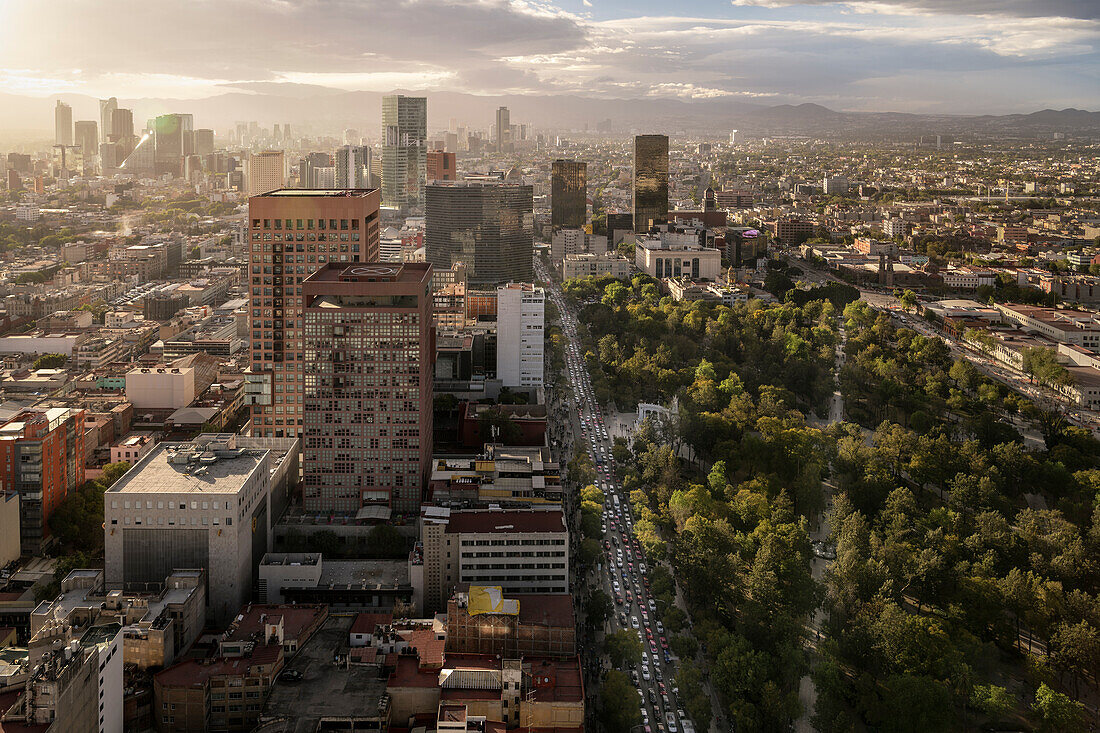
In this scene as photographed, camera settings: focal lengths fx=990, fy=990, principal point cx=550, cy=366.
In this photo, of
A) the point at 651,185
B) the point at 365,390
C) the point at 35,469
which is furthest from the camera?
the point at 651,185

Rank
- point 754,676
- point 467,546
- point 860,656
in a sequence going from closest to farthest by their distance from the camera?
point 754,676
point 860,656
point 467,546

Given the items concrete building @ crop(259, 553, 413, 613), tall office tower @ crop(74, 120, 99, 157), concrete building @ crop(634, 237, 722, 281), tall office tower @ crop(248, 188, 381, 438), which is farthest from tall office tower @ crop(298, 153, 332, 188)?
concrete building @ crop(259, 553, 413, 613)

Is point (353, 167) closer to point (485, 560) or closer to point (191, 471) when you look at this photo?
point (191, 471)

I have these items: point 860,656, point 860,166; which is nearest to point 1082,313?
point 860,656

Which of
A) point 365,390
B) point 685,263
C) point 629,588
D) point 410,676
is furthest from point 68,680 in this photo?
point 685,263

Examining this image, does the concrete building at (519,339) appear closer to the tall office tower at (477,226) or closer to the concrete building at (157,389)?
the concrete building at (157,389)

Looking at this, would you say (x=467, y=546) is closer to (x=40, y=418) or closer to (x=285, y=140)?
(x=40, y=418)
